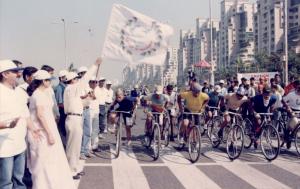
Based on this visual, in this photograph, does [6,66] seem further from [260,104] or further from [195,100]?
[260,104]

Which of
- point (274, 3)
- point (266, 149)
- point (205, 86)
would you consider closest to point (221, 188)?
point (266, 149)

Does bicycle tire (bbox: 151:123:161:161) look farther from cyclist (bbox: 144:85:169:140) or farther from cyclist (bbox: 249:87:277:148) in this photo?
cyclist (bbox: 249:87:277:148)

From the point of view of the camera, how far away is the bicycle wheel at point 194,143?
8.73m

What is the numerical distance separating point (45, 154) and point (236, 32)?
147 metres

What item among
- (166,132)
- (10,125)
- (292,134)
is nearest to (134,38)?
(166,132)

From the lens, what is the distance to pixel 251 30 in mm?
149125

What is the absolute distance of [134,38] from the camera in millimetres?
8703

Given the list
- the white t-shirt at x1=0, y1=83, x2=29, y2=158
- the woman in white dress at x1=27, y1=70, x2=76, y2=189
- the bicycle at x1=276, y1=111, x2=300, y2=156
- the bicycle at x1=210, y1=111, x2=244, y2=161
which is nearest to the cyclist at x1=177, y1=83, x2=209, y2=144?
the bicycle at x1=210, y1=111, x2=244, y2=161

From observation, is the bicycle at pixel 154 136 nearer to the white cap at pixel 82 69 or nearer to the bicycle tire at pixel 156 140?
the bicycle tire at pixel 156 140

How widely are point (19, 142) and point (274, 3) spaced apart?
130719mm

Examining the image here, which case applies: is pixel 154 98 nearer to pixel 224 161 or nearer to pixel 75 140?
pixel 224 161

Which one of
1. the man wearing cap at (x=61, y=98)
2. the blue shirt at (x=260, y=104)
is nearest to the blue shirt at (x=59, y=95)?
the man wearing cap at (x=61, y=98)

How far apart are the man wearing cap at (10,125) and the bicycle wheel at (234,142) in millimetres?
5341

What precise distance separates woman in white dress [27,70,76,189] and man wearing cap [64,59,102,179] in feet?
4.33
